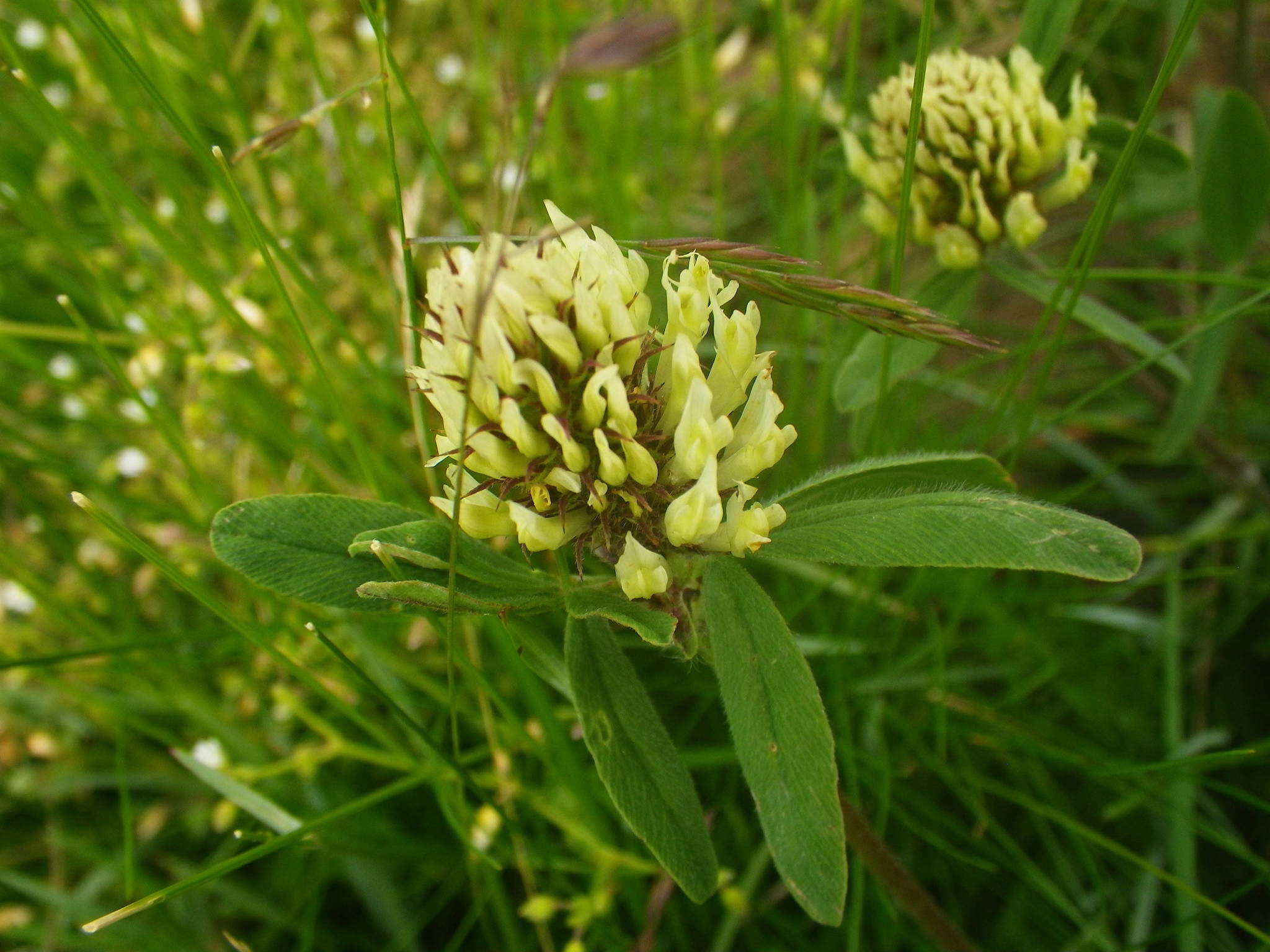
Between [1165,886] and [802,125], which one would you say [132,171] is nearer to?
[802,125]

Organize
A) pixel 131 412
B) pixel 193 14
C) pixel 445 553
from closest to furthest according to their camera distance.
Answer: pixel 445 553
pixel 193 14
pixel 131 412

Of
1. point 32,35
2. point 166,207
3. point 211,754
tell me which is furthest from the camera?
point 32,35

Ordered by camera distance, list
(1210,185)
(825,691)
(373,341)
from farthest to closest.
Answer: (373,341) → (825,691) → (1210,185)

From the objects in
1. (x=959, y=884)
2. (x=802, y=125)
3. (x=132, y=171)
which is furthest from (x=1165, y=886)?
(x=132, y=171)

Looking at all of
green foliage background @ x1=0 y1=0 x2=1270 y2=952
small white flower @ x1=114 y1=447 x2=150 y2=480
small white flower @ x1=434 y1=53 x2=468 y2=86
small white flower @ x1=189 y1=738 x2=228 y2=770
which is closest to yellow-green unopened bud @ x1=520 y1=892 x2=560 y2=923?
green foliage background @ x1=0 y1=0 x2=1270 y2=952

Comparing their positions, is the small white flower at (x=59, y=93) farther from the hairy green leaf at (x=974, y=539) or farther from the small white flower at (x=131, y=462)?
the hairy green leaf at (x=974, y=539)

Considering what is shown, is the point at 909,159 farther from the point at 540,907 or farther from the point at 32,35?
the point at 32,35

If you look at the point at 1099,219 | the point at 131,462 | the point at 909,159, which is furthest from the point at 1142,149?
the point at 131,462
